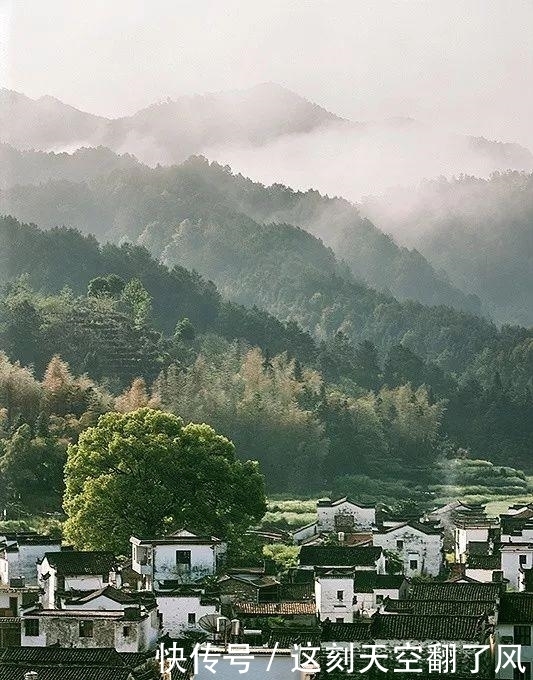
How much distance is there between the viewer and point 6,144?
32625 millimetres

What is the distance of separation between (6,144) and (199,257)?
155 inches

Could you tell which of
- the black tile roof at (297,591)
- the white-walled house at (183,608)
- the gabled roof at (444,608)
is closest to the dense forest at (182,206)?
the black tile roof at (297,591)

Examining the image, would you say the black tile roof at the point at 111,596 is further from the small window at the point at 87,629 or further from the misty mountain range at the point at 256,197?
the misty mountain range at the point at 256,197

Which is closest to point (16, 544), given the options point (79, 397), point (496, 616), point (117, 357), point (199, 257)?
point (496, 616)

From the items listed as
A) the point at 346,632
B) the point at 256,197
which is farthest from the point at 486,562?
the point at 256,197

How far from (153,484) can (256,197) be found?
62.6 feet

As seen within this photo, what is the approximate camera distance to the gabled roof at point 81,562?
13.0 metres

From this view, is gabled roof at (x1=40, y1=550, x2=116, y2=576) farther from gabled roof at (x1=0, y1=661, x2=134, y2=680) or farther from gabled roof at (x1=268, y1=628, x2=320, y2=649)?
gabled roof at (x1=0, y1=661, x2=134, y2=680)

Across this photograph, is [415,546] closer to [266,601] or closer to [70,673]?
[266,601]

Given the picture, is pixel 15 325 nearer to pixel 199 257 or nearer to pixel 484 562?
pixel 199 257

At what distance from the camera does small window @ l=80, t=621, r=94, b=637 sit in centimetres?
1119

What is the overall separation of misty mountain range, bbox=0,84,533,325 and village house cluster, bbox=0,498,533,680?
11.1 meters

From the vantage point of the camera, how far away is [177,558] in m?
13.3

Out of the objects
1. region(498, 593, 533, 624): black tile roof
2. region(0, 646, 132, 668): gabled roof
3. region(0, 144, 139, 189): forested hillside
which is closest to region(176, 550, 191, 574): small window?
region(498, 593, 533, 624): black tile roof
